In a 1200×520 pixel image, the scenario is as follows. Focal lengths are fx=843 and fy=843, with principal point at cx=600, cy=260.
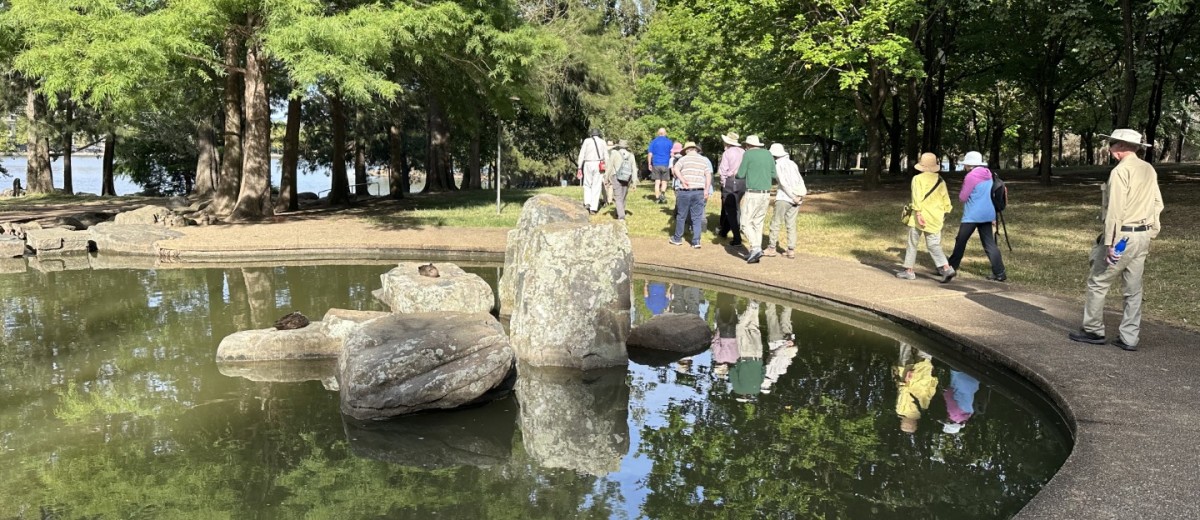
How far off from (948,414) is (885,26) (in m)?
15.7

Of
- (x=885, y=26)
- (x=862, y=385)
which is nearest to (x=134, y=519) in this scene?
(x=862, y=385)

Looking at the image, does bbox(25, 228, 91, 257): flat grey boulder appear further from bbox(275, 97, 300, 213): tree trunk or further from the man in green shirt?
the man in green shirt

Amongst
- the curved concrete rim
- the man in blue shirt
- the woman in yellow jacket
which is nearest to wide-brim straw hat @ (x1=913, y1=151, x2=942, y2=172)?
the woman in yellow jacket

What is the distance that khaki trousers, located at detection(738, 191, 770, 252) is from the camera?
12297 mm

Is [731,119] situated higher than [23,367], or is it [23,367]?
[731,119]

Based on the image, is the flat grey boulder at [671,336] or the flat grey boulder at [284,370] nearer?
the flat grey boulder at [284,370]

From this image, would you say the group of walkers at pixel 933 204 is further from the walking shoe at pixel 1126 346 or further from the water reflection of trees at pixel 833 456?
the water reflection of trees at pixel 833 456

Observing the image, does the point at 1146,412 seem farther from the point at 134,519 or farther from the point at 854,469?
the point at 134,519

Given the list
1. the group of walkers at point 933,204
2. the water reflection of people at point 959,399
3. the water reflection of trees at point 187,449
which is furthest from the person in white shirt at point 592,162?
the water reflection of people at point 959,399

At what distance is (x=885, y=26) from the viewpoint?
65.9 feet

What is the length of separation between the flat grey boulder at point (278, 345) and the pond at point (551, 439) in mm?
231

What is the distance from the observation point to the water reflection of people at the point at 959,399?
630cm

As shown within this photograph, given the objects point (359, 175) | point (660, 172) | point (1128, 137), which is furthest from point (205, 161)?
point (1128, 137)

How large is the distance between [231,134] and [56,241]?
4.85 meters
